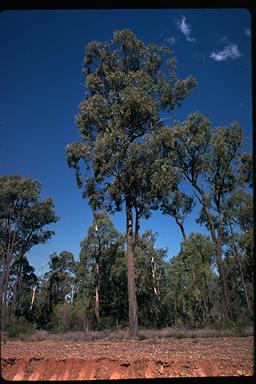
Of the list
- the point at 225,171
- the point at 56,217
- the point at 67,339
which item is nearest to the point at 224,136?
the point at 225,171

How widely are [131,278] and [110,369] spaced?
748cm

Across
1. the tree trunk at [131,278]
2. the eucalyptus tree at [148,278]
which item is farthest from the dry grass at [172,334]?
the eucalyptus tree at [148,278]

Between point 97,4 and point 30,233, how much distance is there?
26503mm

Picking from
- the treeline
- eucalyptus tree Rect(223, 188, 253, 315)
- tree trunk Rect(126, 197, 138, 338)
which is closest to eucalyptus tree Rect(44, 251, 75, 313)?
the treeline

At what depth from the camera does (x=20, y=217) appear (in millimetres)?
26312

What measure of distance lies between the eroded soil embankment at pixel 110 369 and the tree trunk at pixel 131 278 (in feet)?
21.3

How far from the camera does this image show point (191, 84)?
54.0 feet

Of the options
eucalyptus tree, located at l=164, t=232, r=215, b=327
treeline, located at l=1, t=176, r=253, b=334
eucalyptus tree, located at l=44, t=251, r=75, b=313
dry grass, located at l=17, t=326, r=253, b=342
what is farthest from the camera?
eucalyptus tree, located at l=44, t=251, r=75, b=313

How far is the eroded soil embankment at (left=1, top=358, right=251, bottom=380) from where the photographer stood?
19.8 ft

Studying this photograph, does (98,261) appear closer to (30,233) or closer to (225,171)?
(30,233)

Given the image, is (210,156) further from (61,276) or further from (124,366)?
(61,276)

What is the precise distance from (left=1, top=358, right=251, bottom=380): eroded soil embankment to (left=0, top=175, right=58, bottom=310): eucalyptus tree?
19083mm

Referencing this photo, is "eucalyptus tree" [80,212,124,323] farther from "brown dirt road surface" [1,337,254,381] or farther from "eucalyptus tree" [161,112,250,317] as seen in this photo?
"brown dirt road surface" [1,337,254,381]

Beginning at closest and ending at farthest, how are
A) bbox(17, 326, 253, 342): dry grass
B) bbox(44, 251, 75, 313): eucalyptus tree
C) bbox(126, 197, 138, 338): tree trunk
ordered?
1. bbox(17, 326, 253, 342): dry grass
2. bbox(126, 197, 138, 338): tree trunk
3. bbox(44, 251, 75, 313): eucalyptus tree
